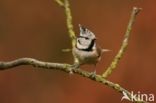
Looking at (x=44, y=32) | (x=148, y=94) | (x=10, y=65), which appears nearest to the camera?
(x=10, y=65)

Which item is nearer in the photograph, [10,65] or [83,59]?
[10,65]

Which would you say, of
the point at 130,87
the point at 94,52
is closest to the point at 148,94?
the point at 130,87

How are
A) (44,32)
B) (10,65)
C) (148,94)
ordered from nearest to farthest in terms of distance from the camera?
(10,65)
(148,94)
(44,32)

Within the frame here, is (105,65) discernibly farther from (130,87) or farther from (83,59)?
(83,59)

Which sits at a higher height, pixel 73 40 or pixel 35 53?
pixel 73 40

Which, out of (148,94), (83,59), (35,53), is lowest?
(148,94)

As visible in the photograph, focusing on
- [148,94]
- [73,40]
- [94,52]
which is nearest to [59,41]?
[148,94]

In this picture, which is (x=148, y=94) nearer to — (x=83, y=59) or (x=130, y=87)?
(x=130, y=87)
